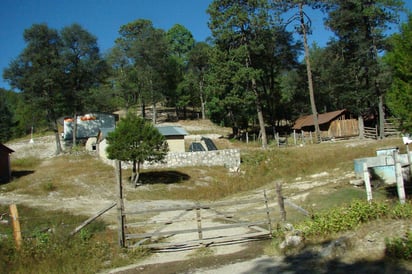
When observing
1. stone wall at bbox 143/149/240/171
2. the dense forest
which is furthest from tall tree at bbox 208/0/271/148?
stone wall at bbox 143/149/240/171

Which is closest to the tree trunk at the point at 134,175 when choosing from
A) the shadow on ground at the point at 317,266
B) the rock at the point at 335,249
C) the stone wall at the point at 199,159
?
the stone wall at the point at 199,159

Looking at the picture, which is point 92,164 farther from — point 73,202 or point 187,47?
point 187,47

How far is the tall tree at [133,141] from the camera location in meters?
27.9

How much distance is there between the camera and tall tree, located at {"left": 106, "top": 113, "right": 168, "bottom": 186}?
27.9m

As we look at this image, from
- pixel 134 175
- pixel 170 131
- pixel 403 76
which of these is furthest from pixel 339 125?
pixel 403 76

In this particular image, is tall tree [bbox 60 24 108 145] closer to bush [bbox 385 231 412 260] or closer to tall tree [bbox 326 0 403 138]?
tall tree [bbox 326 0 403 138]

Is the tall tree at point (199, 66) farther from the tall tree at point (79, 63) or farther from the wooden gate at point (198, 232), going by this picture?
the wooden gate at point (198, 232)

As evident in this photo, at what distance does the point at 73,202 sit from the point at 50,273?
52.5 ft

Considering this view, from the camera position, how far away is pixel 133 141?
93.2 feet

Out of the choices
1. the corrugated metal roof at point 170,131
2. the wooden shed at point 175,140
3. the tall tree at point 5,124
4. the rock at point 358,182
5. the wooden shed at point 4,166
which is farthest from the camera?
the tall tree at point 5,124

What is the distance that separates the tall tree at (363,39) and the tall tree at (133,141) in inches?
914

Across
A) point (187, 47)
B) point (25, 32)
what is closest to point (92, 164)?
point (25, 32)

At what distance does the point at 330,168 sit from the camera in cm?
2620

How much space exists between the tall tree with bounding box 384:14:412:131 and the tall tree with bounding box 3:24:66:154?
142ft
